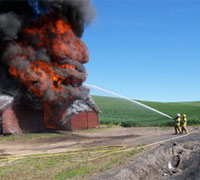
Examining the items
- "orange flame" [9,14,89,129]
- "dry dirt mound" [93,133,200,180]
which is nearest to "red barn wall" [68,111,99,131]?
"orange flame" [9,14,89,129]

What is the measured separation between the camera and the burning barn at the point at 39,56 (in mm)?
22938

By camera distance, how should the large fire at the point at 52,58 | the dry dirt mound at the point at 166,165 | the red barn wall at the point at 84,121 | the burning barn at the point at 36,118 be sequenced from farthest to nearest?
1. the red barn wall at the point at 84,121
2. the burning barn at the point at 36,118
3. the large fire at the point at 52,58
4. the dry dirt mound at the point at 166,165

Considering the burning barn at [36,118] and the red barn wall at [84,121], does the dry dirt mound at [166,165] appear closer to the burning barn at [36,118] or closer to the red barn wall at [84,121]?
the burning barn at [36,118]

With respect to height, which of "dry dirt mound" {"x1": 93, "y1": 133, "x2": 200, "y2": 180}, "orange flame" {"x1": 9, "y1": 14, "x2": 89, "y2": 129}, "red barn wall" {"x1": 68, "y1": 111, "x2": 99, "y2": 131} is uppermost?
"orange flame" {"x1": 9, "y1": 14, "x2": 89, "y2": 129}

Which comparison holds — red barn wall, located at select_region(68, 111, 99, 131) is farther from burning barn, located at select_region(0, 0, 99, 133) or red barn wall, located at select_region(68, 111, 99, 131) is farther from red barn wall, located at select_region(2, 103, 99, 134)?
burning barn, located at select_region(0, 0, 99, 133)

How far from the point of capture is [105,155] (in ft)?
38.2

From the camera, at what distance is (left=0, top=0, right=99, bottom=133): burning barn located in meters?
22.9

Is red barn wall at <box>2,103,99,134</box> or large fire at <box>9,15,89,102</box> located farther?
red barn wall at <box>2,103,99,134</box>

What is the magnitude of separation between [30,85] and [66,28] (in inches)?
265

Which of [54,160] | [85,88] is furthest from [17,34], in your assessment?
[54,160]

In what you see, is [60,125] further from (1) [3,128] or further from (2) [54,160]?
(2) [54,160]

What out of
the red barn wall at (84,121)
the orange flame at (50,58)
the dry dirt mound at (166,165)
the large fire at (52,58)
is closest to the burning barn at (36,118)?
the red barn wall at (84,121)

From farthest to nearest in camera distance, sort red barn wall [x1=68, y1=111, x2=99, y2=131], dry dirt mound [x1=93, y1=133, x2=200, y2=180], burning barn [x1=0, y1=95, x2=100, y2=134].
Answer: red barn wall [x1=68, y1=111, x2=99, y2=131] < burning barn [x1=0, y1=95, x2=100, y2=134] < dry dirt mound [x1=93, y1=133, x2=200, y2=180]

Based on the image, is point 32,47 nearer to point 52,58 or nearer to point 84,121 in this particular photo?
point 52,58
